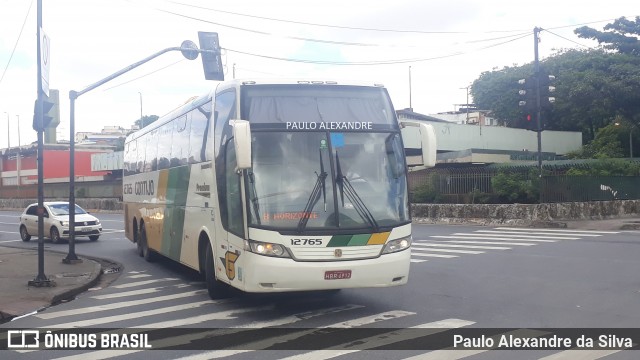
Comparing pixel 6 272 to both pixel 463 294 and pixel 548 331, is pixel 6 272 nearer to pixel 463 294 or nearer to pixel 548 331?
pixel 463 294

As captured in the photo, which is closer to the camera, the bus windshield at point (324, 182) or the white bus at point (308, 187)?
the white bus at point (308, 187)

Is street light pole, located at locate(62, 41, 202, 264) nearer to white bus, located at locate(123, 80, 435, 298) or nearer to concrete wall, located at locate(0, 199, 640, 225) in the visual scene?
white bus, located at locate(123, 80, 435, 298)

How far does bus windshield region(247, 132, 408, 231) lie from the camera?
987 centimetres

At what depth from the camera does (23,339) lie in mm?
9164

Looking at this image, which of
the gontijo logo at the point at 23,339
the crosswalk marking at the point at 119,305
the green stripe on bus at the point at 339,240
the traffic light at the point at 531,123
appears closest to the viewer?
the gontijo logo at the point at 23,339

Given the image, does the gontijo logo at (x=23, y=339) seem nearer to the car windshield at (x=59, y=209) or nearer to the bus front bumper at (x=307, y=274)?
the bus front bumper at (x=307, y=274)

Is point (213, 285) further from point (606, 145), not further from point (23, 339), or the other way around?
point (606, 145)

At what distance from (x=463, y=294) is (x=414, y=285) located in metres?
1.29

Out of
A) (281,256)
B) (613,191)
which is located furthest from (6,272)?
(613,191)

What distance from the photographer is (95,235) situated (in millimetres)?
27812

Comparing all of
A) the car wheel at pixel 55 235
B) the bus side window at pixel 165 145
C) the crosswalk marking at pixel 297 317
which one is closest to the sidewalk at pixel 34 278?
the bus side window at pixel 165 145

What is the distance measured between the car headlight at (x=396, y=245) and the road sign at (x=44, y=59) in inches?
306

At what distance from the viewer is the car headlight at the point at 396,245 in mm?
10094

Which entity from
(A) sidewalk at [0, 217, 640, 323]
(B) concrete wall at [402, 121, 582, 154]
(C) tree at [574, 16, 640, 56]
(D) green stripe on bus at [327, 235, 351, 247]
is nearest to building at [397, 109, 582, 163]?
(B) concrete wall at [402, 121, 582, 154]
